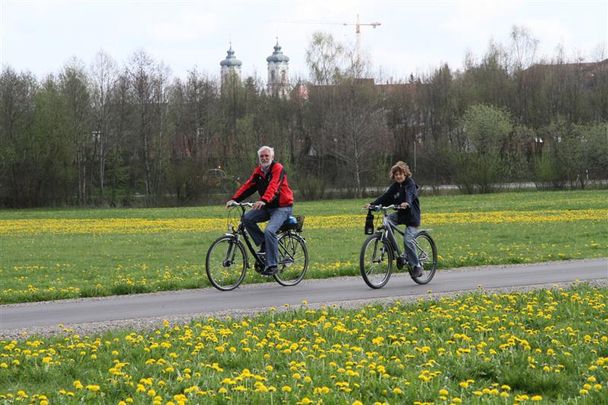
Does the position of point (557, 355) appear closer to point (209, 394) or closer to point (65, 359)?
point (209, 394)

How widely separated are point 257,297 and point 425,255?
313 centimetres

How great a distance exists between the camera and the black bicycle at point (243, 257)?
12680 mm

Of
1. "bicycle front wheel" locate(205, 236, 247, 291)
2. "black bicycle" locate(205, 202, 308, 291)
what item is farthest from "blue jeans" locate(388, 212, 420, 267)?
"bicycle front wheel" locate(205, 236, 247, 291)

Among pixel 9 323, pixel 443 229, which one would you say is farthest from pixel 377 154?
pixel 9 323

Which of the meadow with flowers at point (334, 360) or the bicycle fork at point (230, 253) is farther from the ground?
the bicycle fork at point (230, 253)

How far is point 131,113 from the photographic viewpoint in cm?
7475

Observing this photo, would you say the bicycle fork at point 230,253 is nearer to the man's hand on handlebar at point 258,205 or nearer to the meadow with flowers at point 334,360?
the man's hand on handlebar at point 258,205

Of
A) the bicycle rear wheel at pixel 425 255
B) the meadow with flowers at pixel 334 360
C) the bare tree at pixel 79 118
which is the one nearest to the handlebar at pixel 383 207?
the bicycle rear wheel at pixel 425 255

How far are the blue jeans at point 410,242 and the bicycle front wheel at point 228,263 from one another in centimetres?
238

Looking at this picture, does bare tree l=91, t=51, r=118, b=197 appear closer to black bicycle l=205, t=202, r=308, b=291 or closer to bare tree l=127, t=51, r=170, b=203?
bare tree l=127, t=51, r=170, b=203

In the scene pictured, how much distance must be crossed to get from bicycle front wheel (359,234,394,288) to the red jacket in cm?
143

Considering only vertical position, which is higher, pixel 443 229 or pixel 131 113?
pixel 131 113

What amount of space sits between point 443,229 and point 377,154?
144ft

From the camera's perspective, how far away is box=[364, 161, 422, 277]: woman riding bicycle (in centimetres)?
1318
